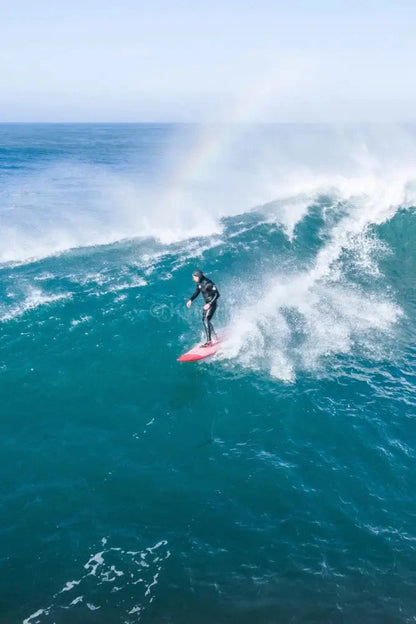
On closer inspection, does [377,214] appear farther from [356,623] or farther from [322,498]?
[356,623]

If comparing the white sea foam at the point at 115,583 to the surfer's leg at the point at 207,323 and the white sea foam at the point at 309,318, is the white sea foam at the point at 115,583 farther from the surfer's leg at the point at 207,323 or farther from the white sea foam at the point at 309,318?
the surfer's leg at the point at 207,323

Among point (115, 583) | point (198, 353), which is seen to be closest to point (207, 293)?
point (198, 353)

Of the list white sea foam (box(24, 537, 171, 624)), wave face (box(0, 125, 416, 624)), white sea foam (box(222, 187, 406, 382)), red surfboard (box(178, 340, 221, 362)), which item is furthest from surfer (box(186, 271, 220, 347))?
white sea foam (box(24, 537, 171, 624))

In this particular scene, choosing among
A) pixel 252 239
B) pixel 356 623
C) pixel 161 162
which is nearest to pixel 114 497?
pixel 356 623

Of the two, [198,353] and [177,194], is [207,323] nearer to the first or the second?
[198,353]

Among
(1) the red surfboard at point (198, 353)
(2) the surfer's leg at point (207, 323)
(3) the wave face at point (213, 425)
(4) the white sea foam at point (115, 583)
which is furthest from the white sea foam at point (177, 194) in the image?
(4) the white sea foam at point (115, 583)
